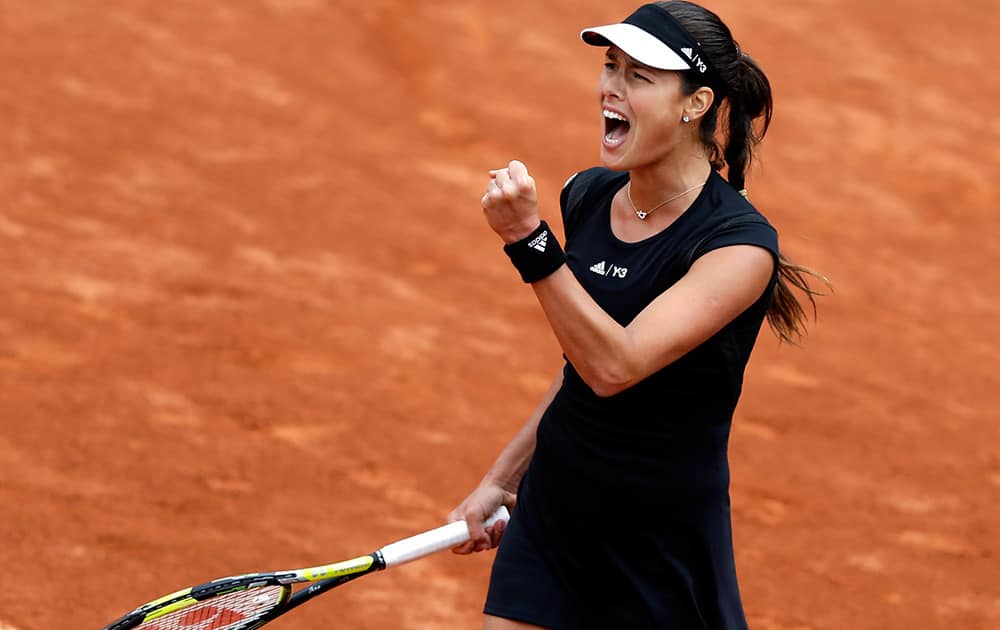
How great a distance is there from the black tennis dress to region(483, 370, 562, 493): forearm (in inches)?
6.6

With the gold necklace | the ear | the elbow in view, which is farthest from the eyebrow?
the elbow

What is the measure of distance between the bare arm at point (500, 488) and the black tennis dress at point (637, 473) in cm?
18

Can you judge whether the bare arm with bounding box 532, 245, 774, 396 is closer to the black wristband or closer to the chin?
the black wristband

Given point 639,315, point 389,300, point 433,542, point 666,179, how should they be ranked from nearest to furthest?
point 639,315
point 666,179
point 433,542
point 389,300

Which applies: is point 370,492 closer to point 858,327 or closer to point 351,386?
point 351,386

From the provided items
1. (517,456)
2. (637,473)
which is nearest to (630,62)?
(637,473)

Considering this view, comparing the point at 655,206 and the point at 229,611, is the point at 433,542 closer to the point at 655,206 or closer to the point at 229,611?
the point at 229,611

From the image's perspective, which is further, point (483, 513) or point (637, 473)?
point (483, 513)

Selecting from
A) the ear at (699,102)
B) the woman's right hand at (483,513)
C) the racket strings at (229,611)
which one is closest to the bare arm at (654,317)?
the ear at (699,102)

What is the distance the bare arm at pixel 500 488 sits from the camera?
3219 mm

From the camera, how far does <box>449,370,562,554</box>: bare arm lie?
3219 millimetres

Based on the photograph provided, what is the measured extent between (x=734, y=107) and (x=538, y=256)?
74 centimetres

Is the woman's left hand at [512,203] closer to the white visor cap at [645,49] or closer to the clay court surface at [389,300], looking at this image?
the white visor cap at [645,49]

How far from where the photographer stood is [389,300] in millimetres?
7781
